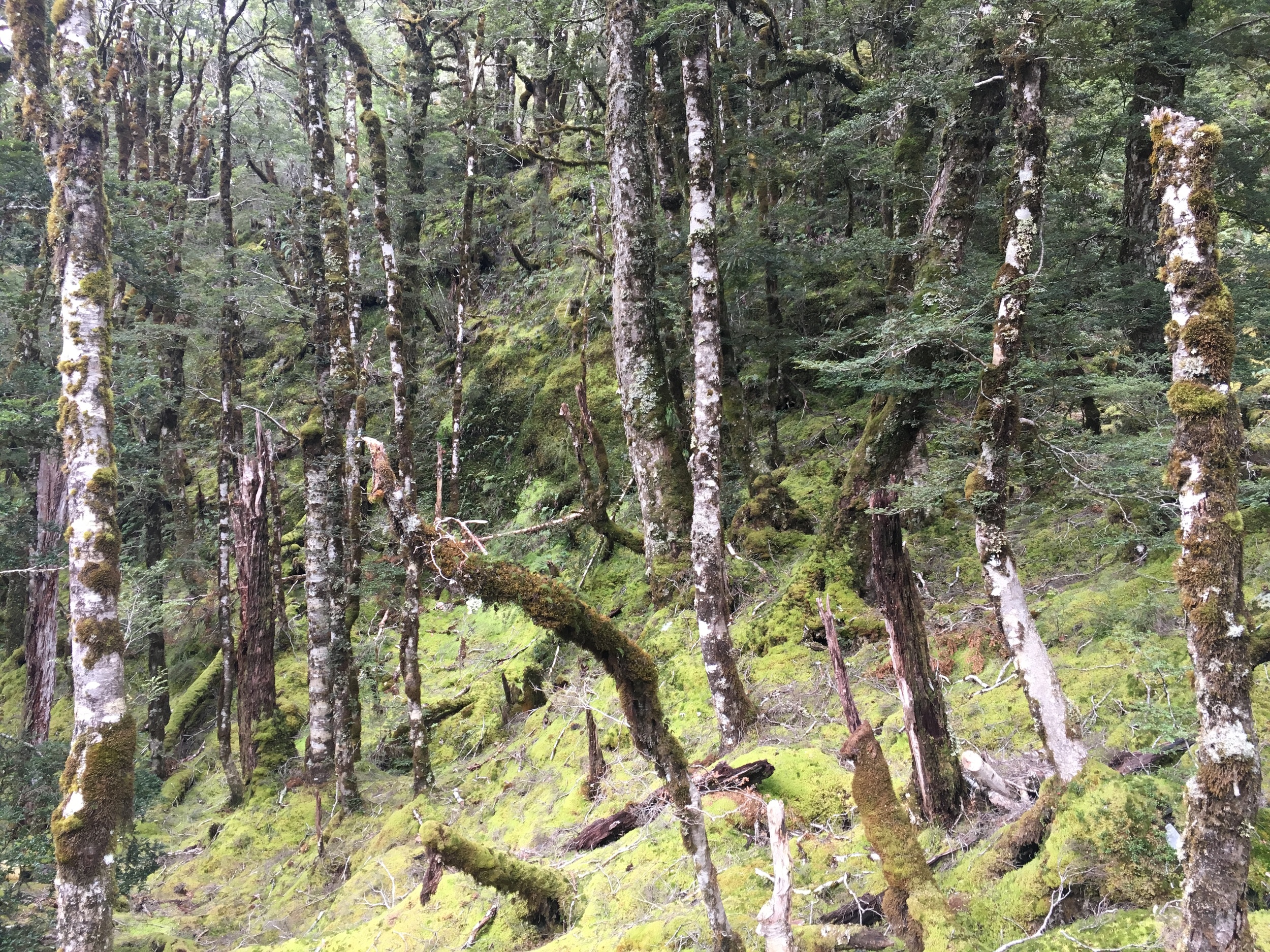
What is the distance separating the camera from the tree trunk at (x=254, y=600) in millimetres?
10344

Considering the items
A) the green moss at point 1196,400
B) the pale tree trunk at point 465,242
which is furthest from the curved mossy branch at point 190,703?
the green moss at point 1196,400

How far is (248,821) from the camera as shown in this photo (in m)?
10.7

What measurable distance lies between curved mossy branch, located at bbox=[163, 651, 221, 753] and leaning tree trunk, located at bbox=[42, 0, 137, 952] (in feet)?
31.5

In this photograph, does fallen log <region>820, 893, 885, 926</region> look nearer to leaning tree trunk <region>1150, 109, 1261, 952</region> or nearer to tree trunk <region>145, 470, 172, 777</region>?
leaning tree trunk <region>1150, 109, 1261, 952</region>

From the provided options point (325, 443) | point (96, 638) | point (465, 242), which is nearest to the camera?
point (96, 638)

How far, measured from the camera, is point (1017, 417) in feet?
14.4

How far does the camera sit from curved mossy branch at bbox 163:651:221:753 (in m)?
14.3

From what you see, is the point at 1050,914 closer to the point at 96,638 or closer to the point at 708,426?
the point at 708,426

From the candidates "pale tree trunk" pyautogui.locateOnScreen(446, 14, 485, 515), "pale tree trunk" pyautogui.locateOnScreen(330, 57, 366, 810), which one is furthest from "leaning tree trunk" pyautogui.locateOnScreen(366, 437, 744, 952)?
"pale tree trunk" pyautogui.locateOnScreen(446, 14, 485, 515)

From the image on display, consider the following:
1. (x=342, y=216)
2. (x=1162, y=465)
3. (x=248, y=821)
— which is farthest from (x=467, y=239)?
(x=1162, y=465)

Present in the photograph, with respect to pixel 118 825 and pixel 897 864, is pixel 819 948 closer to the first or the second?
pixel 897 864

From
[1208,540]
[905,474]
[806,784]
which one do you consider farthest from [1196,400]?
[905,474]

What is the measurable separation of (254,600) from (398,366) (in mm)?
4393

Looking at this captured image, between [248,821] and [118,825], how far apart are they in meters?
5.46
